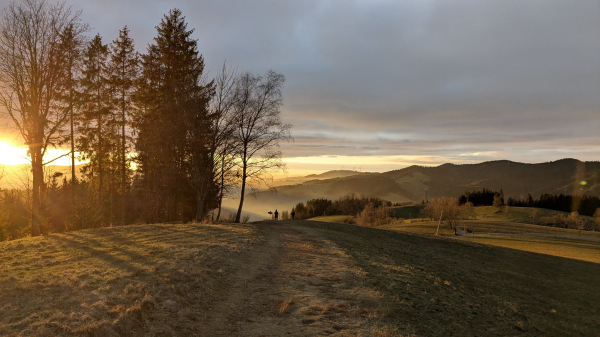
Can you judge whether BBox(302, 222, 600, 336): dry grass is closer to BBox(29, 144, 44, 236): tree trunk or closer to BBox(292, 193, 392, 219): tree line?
BBox(29, 144, 44, 236): tree trunk

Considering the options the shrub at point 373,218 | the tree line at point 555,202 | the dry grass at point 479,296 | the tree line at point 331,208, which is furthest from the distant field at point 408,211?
the dry grass at point 479,296

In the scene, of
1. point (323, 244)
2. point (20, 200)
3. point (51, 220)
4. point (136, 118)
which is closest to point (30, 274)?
point (323, 244)

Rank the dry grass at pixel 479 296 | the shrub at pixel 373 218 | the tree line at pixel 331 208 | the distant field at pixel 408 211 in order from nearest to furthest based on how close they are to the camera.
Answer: the dry grass at pixel 479 296, the shrub at pixel 373 218, the tree line at pixel 331 208, the distant field at pixel 408 211

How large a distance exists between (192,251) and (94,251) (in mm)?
3403

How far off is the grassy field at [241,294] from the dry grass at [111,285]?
3 centimetres

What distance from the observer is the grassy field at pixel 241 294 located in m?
5.94

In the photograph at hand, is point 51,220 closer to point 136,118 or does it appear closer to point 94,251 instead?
point 136,118

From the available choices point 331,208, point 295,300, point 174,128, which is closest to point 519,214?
point 331,208

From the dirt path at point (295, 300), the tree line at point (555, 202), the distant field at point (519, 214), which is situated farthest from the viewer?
the tree line at point (555, 202)

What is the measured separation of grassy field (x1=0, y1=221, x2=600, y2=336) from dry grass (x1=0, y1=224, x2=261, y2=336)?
3cm

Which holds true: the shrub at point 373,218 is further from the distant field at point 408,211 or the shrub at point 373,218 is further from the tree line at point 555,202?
the tree line at point 555,202

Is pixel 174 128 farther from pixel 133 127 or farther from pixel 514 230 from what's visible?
pixel 514 230

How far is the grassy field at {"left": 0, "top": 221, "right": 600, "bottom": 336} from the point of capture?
5.94 metres

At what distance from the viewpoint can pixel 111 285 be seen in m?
7.06
